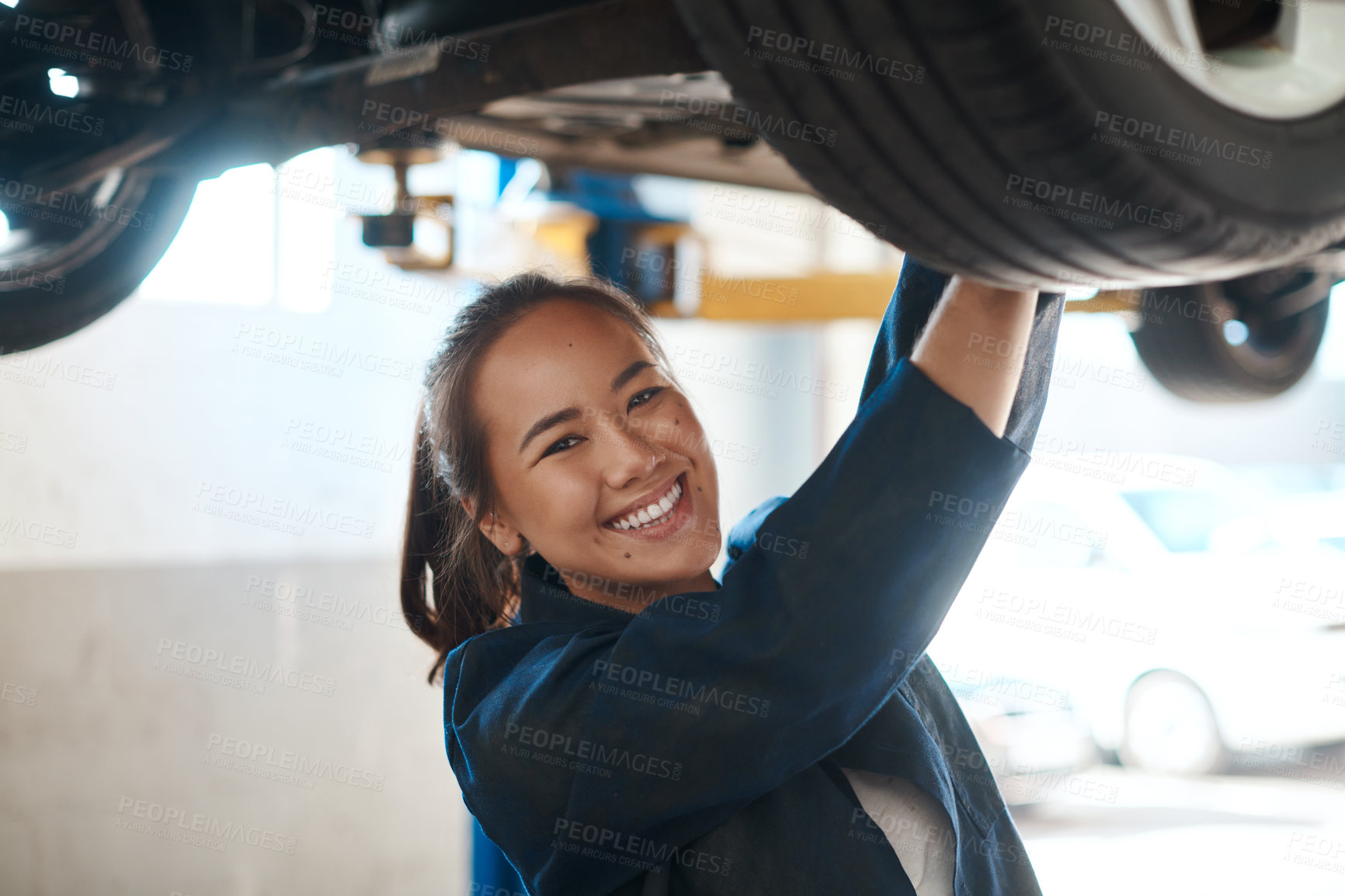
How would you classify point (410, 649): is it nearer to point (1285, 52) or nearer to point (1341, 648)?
point (1341, 648)

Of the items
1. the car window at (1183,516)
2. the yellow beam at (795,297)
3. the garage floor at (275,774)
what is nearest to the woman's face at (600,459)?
the yellow beam at (795,297)

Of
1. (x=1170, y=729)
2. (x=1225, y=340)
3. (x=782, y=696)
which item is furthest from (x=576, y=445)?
(x=1170, y=729)

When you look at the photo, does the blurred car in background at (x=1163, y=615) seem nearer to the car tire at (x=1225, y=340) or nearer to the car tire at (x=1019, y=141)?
the car tire at (x=1225, y=340)

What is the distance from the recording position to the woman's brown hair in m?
0.85

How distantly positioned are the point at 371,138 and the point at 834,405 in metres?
4.26

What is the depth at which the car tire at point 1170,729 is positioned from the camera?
3.59 meters

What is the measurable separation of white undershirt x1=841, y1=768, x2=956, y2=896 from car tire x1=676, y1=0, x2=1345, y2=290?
35 cm

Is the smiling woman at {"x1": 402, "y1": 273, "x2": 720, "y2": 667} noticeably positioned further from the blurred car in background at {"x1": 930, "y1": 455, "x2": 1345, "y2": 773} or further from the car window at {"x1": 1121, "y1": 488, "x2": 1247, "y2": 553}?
the car window at {"x1": 1121, "y1": 488, "x2": 1247, "y2": 553}

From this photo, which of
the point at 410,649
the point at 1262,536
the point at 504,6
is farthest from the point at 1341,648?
the point at 504,6

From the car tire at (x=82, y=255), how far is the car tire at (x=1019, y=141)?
0.86 metres

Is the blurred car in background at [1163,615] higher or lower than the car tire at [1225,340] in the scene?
lower

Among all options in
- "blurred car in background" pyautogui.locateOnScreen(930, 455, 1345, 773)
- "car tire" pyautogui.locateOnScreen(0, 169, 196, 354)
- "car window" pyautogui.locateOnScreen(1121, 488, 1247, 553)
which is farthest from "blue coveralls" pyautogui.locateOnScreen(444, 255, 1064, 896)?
"car window" pyautogui.locateOnScreen(1121, 488, 1247, 553)

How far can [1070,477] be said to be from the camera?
13.0 feet

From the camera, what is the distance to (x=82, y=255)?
113 cm
